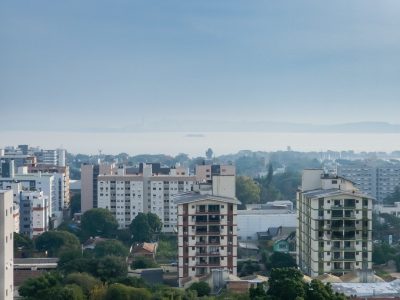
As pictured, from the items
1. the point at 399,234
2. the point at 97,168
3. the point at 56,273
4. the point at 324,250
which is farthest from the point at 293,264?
the point at 97,168

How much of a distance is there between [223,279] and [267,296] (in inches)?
69.8

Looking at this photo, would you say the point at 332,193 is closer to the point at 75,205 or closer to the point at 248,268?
the point at 248,268

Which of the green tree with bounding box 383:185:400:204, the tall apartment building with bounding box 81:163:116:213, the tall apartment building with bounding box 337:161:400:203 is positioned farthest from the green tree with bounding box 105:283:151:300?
the tall apartment building with bounding box 337:161:400:203

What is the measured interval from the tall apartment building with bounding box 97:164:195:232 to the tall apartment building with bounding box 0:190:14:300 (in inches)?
340

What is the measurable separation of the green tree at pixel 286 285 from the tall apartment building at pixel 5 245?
2340mm

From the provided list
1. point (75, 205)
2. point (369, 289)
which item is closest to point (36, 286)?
point (369, 289)

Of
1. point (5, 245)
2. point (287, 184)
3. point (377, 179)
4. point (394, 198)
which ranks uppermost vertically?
point (5, 245)

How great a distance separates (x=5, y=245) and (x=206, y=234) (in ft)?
11.5

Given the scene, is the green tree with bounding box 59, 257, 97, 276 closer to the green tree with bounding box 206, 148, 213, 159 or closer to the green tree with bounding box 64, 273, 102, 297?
the green tree with bounding box 64, 273, 102, 297

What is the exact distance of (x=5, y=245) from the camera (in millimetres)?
6219

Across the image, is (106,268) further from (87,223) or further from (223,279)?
(87,223)

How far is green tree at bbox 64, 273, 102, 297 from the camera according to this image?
7.96m

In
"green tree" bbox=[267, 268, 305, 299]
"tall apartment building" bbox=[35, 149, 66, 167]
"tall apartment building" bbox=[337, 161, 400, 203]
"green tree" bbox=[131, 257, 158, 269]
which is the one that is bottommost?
"green tree" bbox=[131, 257, 158, 269]

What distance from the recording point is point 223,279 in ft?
27.6
